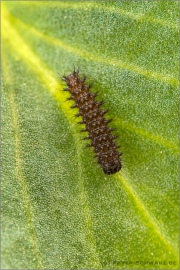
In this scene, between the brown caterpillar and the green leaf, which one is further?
the brown caterpillar

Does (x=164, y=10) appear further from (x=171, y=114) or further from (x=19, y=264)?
(x=19, y=264)

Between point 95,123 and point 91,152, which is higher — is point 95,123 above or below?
above

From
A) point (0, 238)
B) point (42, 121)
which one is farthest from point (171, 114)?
point (0, 238)

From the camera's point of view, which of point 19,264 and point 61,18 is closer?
point 19,264

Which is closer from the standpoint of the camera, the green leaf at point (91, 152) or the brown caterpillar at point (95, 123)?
the green leaf at point (91, 152)
